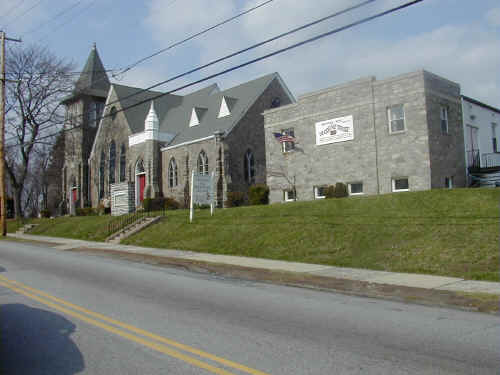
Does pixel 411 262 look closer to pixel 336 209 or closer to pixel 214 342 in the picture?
pixel 336 209

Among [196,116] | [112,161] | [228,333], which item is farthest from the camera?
[112,161]

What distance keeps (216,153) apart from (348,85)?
1317 cm

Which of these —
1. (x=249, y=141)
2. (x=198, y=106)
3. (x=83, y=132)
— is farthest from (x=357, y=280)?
(x=83, y=132)

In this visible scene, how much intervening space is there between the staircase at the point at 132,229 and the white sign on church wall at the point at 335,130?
10.1 meters

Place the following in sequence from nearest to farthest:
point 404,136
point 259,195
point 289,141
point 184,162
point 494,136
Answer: point 404,136
point 494,136
point 289,141
point 259,195
point 184,162

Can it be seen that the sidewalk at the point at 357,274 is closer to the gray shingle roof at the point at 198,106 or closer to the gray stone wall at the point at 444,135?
the gray stone wall at the point at 444,135

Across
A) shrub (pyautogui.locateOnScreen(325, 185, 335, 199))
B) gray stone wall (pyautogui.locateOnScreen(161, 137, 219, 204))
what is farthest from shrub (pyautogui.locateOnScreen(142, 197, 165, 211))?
shrub (pyautogui.locateOnScreen(325, 185, 335, 199))

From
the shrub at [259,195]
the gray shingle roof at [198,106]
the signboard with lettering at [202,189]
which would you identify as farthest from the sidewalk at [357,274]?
the gray shingle roof at [198,106]

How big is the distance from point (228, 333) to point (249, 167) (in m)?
30.6

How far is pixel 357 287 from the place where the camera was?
34.1 feet

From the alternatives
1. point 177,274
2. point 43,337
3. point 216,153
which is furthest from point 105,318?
point 216,153

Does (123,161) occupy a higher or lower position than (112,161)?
lower

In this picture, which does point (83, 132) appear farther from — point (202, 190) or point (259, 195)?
point (202, 190)

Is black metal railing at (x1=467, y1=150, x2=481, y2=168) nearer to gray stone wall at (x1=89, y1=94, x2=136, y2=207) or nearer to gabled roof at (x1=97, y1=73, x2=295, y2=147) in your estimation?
gabled roof at (x1=97, y1=73, x2=295, y2=147)
